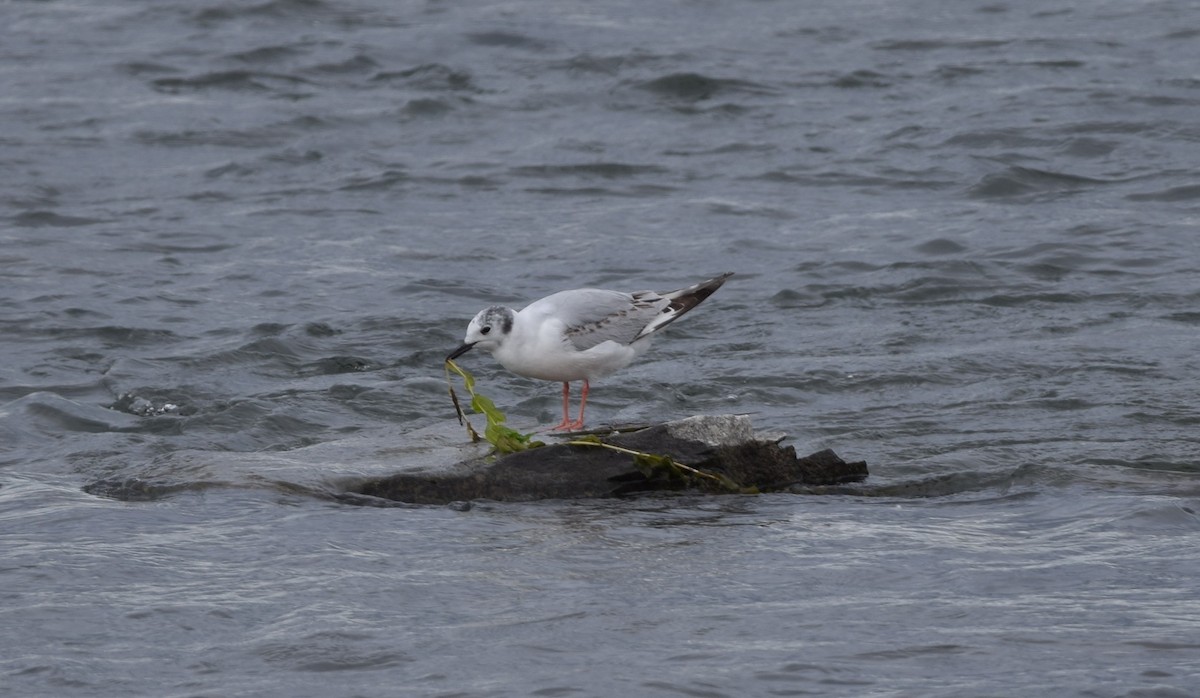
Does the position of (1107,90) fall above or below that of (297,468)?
above

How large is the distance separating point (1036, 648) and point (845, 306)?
21.2 feet

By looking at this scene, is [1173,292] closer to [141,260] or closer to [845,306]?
[845,306]

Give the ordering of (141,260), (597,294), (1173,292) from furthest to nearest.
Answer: (141,260) → (1173,292) → (597,294)

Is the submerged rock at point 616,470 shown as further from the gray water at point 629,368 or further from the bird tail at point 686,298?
the bird tail at point 686,298

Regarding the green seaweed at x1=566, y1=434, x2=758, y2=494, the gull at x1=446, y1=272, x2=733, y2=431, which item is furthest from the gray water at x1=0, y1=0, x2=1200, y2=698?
the gull at x1=446, y1=272, x2=733, y2=431

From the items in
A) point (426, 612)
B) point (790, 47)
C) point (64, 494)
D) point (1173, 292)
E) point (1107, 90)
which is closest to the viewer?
point (426, 612)

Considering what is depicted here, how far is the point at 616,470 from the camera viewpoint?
7.19 metres

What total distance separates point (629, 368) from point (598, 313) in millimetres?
2278

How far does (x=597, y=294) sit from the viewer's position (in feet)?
28.1

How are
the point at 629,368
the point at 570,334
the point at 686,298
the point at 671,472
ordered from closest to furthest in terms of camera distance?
the point at 671,472 → the point at 570,334 → the point at 686,298 → the point at 629,368

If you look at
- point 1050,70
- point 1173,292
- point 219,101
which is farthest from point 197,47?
point 1173,292

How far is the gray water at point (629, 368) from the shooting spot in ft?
18.1

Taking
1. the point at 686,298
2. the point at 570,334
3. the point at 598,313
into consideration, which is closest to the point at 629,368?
the point at 686,298

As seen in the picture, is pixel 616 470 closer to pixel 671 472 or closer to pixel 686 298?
pixel 671 472
